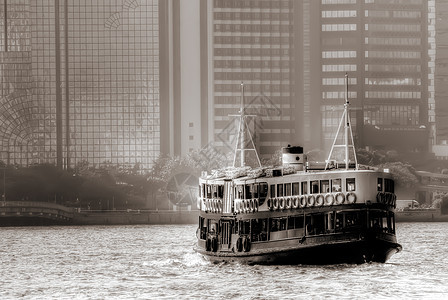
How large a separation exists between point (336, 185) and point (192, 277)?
14.0 m

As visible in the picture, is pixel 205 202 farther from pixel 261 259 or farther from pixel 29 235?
pixel 29 235

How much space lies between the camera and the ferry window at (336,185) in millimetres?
93125

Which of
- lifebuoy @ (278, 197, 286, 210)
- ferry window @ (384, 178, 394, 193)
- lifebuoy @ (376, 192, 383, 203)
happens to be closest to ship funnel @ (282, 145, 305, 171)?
lifebuoy @ (278, 197, 286, 210)

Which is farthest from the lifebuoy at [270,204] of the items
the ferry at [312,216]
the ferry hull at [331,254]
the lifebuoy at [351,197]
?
the lifebuoy at [351,197]

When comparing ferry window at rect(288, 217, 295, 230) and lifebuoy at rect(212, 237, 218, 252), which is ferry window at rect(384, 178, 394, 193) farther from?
lifebuoy at rect(212, 237, 218, 252)

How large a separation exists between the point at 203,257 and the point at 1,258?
30532 mm

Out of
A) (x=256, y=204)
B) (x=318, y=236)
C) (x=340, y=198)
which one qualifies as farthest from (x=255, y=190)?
(x=340, y=198)

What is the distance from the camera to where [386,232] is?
96438mm

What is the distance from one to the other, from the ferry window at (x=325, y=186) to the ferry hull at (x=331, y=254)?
4.12m

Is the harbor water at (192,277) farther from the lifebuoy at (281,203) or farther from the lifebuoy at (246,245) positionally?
the lifebuoy at (281,203)

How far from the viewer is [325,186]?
93562mm

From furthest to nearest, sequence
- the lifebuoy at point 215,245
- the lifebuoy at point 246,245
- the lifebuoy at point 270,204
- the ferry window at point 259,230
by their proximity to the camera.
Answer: the lifebuoy at point 215,245 → the lifebuoy at point 246,245 → the ferry window at point 259,230 → the lifebuoy at point 270,204

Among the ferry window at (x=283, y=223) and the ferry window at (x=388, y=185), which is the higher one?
the ferry window at (x=388, y=185)

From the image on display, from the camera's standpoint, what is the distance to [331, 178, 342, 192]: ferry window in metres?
93.1
